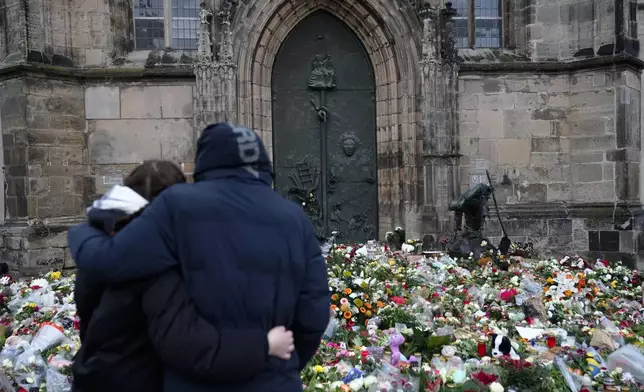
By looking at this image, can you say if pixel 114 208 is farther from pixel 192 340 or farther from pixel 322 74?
pixel 322 74

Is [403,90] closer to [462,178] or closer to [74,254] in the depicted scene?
[462,178]

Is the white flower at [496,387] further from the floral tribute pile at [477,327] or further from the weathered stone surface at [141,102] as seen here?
the weathered stone surface at [141,102]

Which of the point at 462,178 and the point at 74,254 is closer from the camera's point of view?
the point at 74,254

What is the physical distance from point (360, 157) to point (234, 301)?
30.6 feet

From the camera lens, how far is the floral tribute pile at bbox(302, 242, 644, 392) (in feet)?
13.5

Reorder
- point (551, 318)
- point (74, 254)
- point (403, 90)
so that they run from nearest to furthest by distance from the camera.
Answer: point (74, 254) < point (551, 318) < point (403, 90)

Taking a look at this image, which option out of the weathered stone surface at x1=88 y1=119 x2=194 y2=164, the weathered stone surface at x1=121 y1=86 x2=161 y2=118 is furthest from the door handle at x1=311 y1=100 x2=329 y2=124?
the weathered stone surface at x1=121 y1=86 x2=161 y2=118

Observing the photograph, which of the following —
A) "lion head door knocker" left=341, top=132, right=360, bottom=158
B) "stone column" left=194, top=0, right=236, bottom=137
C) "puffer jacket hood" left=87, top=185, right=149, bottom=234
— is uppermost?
"stone column" left=194, top=0, right=236, bottom=137

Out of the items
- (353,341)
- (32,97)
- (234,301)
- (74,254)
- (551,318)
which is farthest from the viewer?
(32,97)

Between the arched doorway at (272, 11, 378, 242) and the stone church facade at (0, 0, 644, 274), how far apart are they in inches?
1.0

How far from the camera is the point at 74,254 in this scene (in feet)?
7.04

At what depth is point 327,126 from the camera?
36.7 ft

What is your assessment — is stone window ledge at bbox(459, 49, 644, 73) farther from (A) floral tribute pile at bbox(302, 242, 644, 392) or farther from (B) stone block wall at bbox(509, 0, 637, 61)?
(A) floral tribute pile at bbox(302, 242, 644, 392)

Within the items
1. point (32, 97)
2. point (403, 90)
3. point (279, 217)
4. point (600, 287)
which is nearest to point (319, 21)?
point (403, 90)
